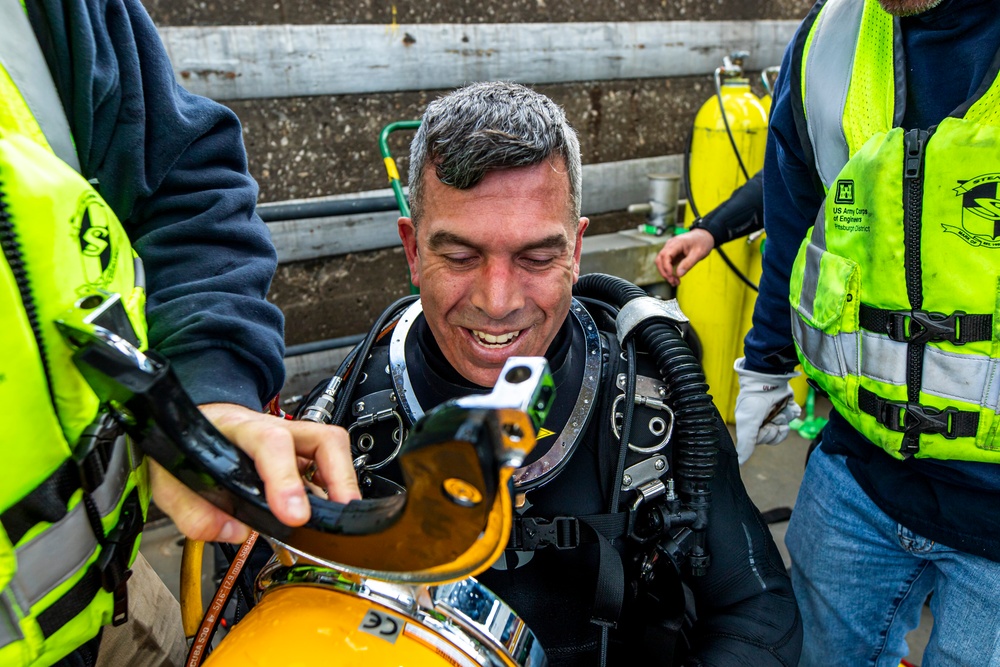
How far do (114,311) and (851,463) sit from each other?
5.12 feet

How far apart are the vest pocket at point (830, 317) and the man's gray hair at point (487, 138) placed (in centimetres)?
56

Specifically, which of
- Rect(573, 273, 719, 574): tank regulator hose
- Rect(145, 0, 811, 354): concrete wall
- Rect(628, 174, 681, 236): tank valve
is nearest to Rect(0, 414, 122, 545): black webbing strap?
Rect(573, 273, 719, 574): tank regulator hose

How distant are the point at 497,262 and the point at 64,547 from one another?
0.86 meters

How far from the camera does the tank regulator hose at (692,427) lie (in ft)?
4.44

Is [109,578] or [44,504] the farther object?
[109,578]

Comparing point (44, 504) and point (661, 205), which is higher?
point (44, 504)

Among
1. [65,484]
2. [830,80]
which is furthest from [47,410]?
[830,80]

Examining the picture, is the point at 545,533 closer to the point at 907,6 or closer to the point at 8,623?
the point at 8,623

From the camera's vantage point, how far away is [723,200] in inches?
146

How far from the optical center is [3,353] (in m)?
0.67

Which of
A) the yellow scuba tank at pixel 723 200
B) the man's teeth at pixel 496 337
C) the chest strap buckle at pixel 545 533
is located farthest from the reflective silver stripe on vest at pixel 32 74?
the yellow scuba tank at pixel 723 200

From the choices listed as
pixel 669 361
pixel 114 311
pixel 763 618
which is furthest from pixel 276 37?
pixel 763 618

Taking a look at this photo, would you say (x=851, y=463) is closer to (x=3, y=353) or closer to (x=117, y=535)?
(x=117, y=535)

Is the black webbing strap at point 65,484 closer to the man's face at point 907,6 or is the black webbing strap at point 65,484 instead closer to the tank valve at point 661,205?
the man's face at point 907,6
